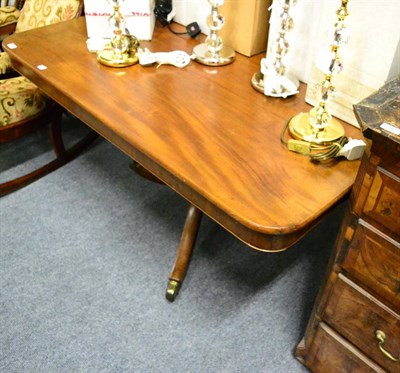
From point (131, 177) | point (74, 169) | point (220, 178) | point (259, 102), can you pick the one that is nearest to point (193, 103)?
point (259, 102)

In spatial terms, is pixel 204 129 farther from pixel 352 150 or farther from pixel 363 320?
pixel 363 320

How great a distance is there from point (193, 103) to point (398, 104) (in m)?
0.51

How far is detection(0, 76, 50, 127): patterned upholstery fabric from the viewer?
166 cm

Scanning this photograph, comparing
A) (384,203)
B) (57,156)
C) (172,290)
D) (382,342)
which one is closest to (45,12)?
(57,156)

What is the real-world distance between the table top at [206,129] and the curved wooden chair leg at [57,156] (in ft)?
1.71

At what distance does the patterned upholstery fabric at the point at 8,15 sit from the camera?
191cm

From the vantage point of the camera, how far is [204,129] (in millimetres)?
1073

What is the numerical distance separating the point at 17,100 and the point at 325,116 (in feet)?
3.87

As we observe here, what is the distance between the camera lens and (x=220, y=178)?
932 mm

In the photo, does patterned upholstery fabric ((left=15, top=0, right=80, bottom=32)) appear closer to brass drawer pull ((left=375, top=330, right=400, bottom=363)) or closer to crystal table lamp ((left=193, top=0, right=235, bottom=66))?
crystal table lamp ((left=193, top=0, right=235, bottom=66))

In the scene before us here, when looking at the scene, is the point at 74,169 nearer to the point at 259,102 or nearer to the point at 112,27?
the point at 112,27

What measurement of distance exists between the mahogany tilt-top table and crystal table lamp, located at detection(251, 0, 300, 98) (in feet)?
0.09

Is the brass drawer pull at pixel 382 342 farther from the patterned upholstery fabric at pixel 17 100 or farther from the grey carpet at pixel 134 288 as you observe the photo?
the patterned upholstery fabric at pixel 17 100

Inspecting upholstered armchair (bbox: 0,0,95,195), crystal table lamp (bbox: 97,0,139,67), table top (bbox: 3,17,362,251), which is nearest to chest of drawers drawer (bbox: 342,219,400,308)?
table top (bbox: 3,17,362,251)
